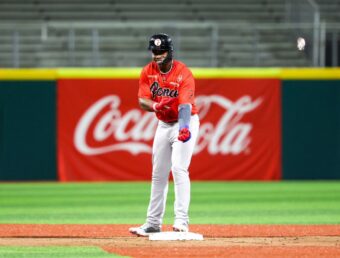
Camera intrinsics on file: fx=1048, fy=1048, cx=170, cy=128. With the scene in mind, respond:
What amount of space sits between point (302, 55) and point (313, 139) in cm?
357

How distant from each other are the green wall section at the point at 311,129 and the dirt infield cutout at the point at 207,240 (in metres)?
8.86

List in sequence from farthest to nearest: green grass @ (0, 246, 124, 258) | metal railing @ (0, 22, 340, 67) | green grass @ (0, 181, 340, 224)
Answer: metal railing @ (0, 22, 340, 67) < green grass @ (0, 181, 340, 224) < green grass @ (0, 246, 124, 258)

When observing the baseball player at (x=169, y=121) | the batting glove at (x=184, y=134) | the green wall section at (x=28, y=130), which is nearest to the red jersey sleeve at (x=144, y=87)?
the baseball player at (x=169, y=121)

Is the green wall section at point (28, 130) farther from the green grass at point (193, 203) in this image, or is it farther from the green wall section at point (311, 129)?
the green wall section at point (311, 129)

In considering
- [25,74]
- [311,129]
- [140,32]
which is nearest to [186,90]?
[25,74]

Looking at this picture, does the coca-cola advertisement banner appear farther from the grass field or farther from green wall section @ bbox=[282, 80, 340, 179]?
the grass field

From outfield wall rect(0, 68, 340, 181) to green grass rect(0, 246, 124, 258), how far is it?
10667 mm

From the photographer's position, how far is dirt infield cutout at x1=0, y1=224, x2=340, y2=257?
863 centimetres

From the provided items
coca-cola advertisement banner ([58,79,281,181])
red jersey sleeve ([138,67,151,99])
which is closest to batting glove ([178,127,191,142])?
red jersey sleeve ([138,67,151,99])

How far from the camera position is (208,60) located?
2220 centimetres

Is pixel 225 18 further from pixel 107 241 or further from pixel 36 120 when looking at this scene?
pixel 107 241

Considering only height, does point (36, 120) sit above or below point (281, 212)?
above

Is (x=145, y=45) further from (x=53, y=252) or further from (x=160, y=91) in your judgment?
(x=53, y=252)

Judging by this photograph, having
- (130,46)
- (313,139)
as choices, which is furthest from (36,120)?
(313,139)
